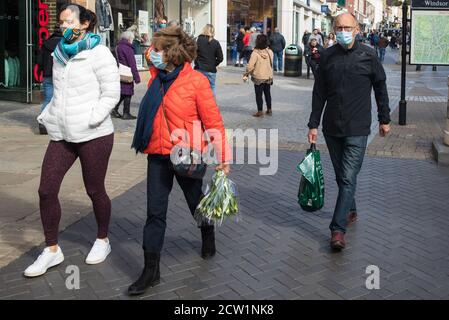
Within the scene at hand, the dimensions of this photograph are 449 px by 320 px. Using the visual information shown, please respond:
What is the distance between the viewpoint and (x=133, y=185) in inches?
283

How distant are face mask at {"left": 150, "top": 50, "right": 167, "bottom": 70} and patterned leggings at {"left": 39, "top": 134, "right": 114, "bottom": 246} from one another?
0.71 m

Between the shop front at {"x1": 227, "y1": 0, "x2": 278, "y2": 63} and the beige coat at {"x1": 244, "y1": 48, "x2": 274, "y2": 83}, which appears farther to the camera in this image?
the shop front at {"x1": 227, "y1": 0, "x2": 278, "y2": 63}

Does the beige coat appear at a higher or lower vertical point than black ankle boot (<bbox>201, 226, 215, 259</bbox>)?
higher

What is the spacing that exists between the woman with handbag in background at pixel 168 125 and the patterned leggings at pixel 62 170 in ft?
1.29

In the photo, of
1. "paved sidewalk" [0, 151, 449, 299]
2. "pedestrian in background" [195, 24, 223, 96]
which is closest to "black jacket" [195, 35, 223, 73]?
"pedestrian in background" [195, 24, 223, 96]

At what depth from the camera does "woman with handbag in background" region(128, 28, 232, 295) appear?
4.13m

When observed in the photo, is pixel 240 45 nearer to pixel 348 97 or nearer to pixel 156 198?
pixel 348 97

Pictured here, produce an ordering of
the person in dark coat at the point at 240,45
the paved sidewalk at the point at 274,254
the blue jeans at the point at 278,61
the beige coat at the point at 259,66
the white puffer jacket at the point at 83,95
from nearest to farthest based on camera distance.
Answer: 1. the paved sidewalk at the point at 274,254
2. the white puffer jacket at the point at 83,95
3. the beige coat at the point at 259,66
4. the blue jeans at the point at 278,61
5. the person in dark coat at the point at 240,45

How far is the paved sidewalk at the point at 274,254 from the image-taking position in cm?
422

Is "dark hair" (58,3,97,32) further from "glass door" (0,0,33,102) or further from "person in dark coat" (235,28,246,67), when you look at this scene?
"person in dark coat" (235,28,246,67)

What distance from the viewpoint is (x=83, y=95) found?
434 cm

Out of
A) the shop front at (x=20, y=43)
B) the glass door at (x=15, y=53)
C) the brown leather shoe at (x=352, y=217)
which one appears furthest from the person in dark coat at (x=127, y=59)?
the brown leather shoe at (x=352, y=217)

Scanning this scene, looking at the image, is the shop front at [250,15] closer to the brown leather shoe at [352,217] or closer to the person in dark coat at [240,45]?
the person in dark coat at [240,45]

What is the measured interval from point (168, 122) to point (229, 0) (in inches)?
1230
